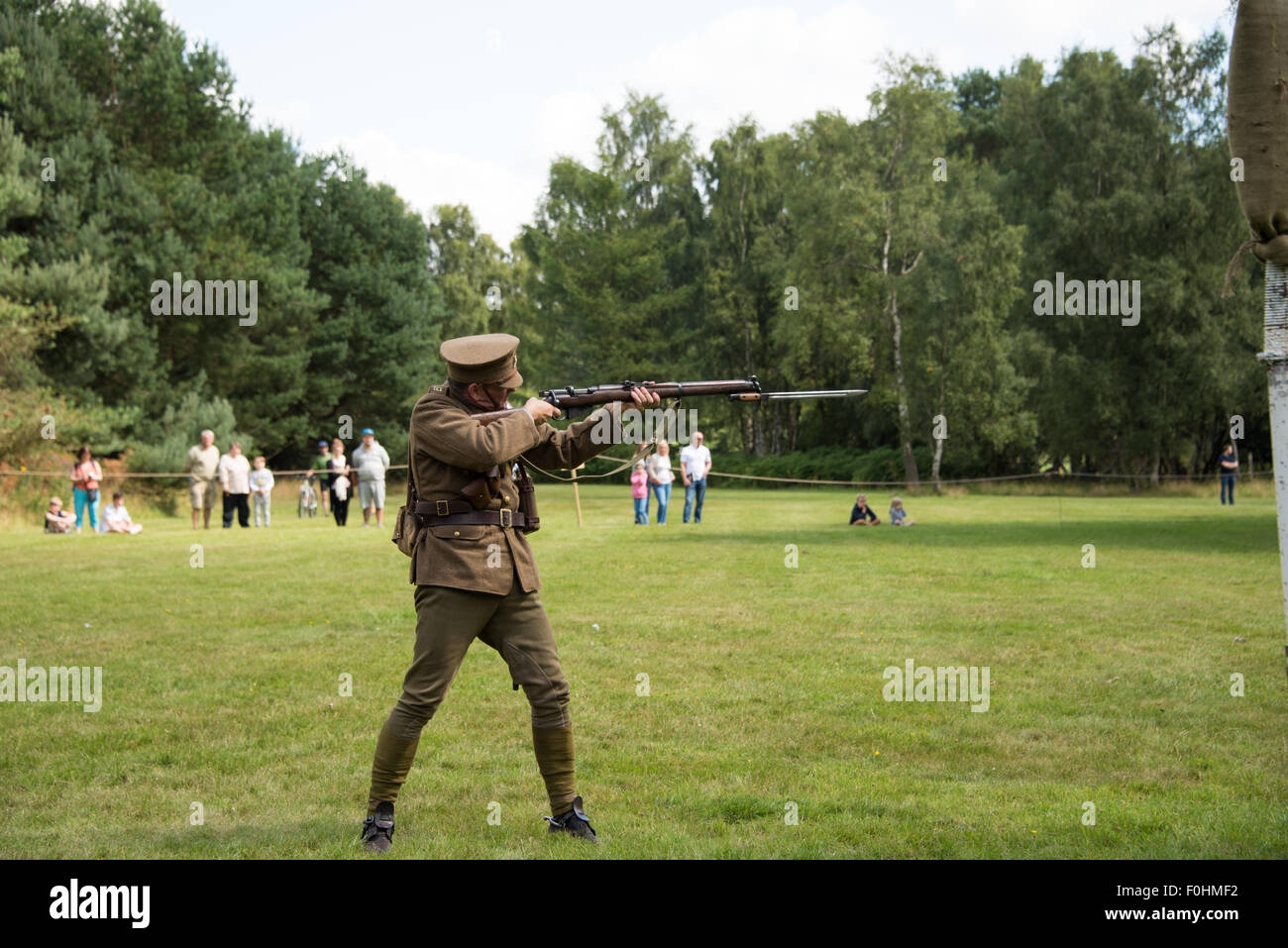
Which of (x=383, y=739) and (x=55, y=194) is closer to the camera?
(x=383, y=739)

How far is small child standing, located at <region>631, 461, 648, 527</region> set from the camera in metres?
25.3

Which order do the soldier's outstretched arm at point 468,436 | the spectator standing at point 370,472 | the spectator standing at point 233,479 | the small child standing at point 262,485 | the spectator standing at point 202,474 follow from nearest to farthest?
the soldier's outstretched arm at point 468,436 < the spectator standing at point 233,479 < the spectator standing at point 202,474 < the spectator standing at point 370,472 < the small child standing at point 262,485

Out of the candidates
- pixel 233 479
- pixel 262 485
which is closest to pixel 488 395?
pixel 233 479

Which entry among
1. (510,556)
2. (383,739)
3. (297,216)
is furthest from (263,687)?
(297,216)


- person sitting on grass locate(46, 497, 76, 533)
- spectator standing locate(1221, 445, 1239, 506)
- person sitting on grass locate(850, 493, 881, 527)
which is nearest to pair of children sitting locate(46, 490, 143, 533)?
person sitting on grass locate(46, 497, 76, 533)

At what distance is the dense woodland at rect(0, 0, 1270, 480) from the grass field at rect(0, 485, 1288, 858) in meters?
20.6

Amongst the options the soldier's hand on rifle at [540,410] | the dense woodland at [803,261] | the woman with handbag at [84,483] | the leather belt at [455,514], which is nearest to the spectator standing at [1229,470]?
the dense woodland at [803,261]

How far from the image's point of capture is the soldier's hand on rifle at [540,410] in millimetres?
5363

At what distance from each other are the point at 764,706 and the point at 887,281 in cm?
4272

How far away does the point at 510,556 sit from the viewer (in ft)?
17.4

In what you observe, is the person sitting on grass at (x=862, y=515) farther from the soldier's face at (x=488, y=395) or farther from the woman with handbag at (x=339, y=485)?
the soldier's face at (x=488, y=395)

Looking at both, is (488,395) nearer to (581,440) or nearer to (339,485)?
(581,440)

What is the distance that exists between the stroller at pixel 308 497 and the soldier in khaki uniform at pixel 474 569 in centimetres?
2772
